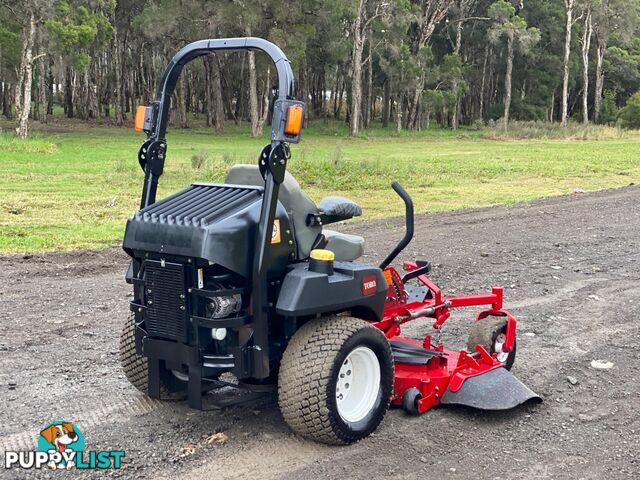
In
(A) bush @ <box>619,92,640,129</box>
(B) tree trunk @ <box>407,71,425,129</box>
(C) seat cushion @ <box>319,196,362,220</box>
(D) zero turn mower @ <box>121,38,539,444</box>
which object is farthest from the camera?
(A) bush @ <box>619,92,640,129</box>

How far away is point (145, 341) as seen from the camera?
4727mm

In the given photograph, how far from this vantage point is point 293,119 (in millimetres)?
4273

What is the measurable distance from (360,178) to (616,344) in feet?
44.2

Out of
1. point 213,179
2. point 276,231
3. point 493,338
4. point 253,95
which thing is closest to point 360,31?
point 253,95

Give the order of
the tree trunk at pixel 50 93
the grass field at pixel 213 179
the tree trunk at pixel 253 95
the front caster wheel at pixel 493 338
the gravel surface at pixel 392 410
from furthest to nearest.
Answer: the tree trunk at pixel 50 93 → the tree trunk at pixel 253 95 → the grass field at pixel 213 179 → the front caster wheel at pixel 493 338 → the gravel surface at pixel 392 410

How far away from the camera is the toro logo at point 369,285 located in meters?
4.89

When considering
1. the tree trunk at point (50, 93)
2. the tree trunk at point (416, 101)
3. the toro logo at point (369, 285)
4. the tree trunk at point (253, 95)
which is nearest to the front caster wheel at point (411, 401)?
the toro logo at point (369, 285)

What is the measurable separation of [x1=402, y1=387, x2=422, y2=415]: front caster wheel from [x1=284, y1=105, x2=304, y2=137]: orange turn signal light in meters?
1.90

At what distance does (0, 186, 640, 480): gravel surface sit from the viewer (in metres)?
4.60

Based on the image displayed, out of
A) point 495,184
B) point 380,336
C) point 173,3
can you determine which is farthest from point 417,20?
point 380,336

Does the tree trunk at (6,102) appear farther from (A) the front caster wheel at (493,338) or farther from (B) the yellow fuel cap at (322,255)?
(B) the yellow fuel cap at (322,255)

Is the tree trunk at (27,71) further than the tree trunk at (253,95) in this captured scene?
No

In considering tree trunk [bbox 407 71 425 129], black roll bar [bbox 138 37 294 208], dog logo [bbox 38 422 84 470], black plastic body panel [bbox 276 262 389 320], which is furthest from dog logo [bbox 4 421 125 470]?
tree trunk [bbox 407 71 425 129]

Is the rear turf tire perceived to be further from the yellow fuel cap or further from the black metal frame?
the yellow fuel cap
